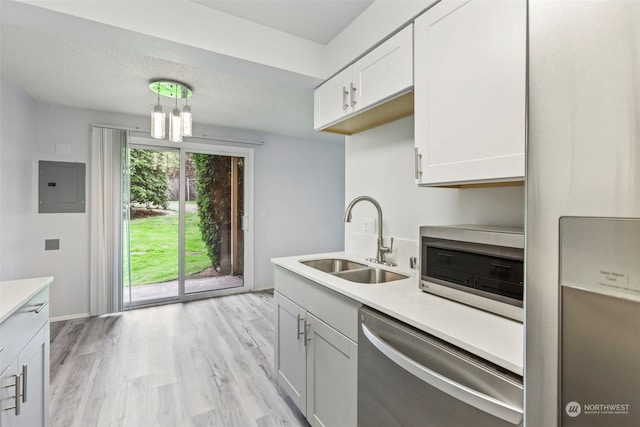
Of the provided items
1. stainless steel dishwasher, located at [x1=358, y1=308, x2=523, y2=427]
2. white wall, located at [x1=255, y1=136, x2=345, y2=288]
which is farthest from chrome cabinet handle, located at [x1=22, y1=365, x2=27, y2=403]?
white wall, located at [x1=255, y1=136, x2=345, y2=288]

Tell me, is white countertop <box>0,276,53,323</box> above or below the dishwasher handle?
above

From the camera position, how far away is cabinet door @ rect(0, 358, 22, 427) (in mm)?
1054

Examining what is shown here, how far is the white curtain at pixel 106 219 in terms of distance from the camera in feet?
11.1

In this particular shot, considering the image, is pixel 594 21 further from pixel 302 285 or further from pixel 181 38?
pixel 181 38

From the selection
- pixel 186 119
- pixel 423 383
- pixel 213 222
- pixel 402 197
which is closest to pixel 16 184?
pixel 186 119

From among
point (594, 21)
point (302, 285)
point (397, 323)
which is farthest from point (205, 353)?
point (594, 21)

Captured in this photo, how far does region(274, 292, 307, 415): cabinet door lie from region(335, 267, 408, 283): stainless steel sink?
0.33 meters

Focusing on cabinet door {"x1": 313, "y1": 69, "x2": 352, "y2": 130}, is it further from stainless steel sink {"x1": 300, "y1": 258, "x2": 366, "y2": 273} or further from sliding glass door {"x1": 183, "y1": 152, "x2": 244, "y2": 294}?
sliding glass door {"x1": 183, "y1": 152, "x2": 244, "y2": 294}

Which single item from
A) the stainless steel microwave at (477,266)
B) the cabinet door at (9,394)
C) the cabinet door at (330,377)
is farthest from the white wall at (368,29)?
the cabinet door at (9,394)

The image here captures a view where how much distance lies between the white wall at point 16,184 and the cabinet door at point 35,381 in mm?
1724

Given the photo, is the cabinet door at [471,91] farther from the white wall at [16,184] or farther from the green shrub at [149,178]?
the green shrub at [149,178]

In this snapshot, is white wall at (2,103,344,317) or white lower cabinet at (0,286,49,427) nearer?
white lower cabinet at (0,286,49,427)

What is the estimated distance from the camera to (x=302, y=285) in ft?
5.73

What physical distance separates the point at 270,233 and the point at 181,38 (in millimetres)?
3209
